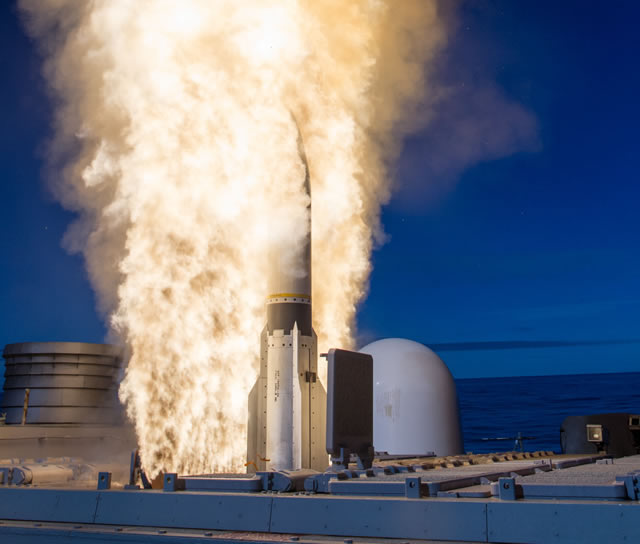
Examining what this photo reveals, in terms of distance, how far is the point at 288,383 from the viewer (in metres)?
19.5

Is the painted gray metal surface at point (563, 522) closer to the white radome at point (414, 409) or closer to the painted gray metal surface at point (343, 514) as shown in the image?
the painted gray metal surface at point (343, 514)

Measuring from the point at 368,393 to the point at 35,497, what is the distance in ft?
16.2

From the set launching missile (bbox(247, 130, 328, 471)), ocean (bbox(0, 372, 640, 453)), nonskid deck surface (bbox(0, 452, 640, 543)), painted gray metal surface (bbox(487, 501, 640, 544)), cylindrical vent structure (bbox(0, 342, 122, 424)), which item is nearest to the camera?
painted gray metal surface (bbox(487, 501, 640, 544))

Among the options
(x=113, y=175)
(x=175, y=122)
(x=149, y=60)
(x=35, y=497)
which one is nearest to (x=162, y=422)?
(x=113, y=175)

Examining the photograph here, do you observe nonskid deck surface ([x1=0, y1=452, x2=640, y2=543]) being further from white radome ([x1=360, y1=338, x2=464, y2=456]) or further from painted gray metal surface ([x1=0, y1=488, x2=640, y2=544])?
white radome ([x1=360, y1=338, x2=464, y2=456])

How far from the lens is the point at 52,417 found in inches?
1038

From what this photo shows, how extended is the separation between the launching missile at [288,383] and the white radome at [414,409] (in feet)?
14.7

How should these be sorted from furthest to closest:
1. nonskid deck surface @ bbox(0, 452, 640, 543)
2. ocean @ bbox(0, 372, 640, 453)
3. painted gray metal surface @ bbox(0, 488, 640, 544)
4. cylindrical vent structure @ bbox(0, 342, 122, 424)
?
ocean @ bbox(0, 372, 640, 453) < cylindrical vent structure @ bbox(0, 342, 122, 424) < nonskid deck surface @ bbox(0, 452, 640, 543) < painted gray metal surface @ bbox(0, 488, 640, 544)

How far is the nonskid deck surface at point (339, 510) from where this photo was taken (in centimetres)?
617

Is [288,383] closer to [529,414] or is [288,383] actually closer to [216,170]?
[216,170]

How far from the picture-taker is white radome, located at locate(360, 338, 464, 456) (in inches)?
926

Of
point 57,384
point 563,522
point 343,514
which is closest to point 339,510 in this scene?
point 343,514

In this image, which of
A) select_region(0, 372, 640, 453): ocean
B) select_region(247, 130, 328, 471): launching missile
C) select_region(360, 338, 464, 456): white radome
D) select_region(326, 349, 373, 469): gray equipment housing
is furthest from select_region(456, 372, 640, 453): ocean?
select_region(326, 349, 373, 469): gray equipment housing

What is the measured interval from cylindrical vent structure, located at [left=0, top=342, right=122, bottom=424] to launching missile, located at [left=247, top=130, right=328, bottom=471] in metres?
10.0
